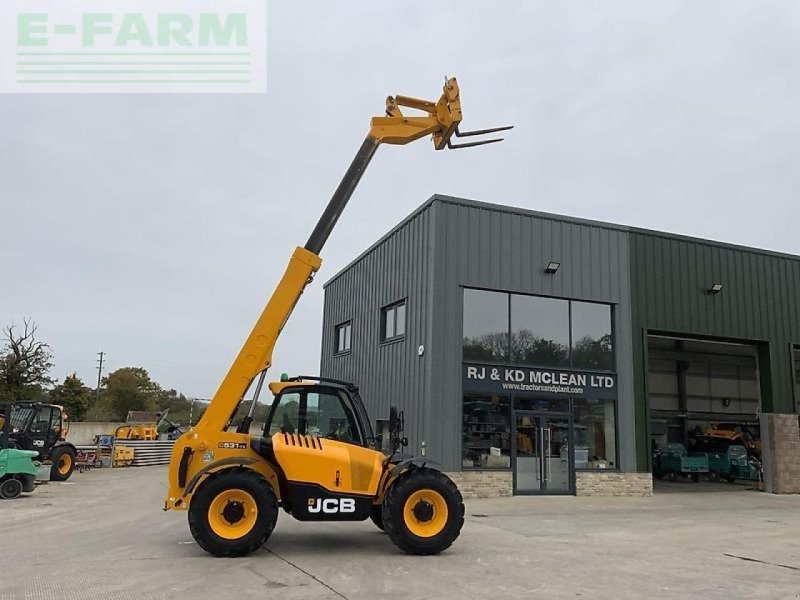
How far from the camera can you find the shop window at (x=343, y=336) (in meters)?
21.3

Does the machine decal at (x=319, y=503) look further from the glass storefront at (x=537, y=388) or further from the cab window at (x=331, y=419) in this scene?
the glass storefront at (x=537, y=388)

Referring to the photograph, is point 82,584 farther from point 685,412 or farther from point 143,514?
point 685,412

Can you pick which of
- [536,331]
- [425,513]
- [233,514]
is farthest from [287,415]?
[536,331]

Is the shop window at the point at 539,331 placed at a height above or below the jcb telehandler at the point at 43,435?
above

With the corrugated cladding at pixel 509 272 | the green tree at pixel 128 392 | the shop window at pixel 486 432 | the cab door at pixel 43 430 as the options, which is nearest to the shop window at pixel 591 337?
the corrugated cladding at pixel 509 272

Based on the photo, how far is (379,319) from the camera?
18.5 m

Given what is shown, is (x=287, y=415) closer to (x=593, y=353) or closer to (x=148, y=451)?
(x=593, y=353)

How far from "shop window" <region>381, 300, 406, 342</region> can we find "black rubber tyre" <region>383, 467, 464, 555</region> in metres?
8.42

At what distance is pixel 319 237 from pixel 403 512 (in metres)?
3.98

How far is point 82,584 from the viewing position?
6520mm

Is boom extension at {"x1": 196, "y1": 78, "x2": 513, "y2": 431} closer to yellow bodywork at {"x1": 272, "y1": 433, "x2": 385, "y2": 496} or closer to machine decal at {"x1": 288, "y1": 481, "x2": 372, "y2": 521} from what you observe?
yellow bodywork at {"x1": 272, "y1": 433, "x2": 385, "y2": 496}

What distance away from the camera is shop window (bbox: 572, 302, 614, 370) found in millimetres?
16938

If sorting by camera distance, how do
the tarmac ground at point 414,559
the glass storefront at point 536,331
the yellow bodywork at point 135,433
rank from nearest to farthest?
the tarmac ground at point 414,559 < the glass storefront at point 536,331 < the yellow bodywork at point 135,433

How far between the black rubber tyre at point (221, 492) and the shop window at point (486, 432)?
771 centimetres
